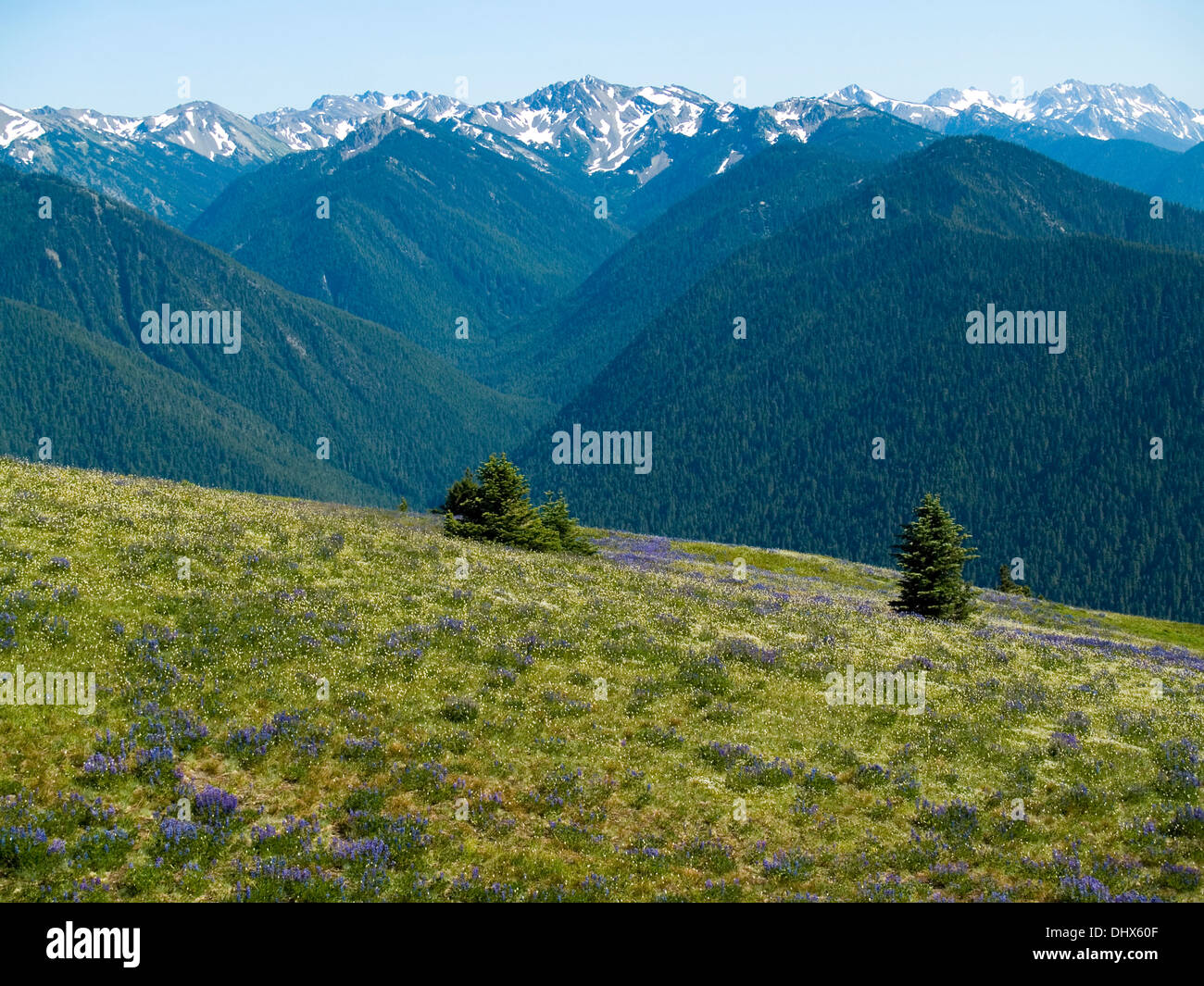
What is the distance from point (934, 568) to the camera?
44125 mm

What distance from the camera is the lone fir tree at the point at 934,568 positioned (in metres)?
43.6

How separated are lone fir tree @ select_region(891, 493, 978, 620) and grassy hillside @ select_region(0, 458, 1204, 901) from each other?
1356cm

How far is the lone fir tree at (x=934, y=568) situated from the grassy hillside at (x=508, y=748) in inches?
534

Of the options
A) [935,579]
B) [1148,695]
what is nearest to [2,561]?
[1148,695]

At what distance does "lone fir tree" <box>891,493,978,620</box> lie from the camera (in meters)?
43.6

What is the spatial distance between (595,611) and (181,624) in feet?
39.9

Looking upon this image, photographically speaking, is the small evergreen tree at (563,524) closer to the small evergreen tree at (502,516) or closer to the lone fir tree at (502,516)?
the lone fir tree at (502,516)

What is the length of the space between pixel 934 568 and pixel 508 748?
31.8 m

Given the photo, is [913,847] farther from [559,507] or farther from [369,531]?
[559,507]

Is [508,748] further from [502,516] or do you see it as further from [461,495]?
[461,495]

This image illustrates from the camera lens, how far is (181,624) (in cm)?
2170

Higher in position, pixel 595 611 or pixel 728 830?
pixel 595 611
